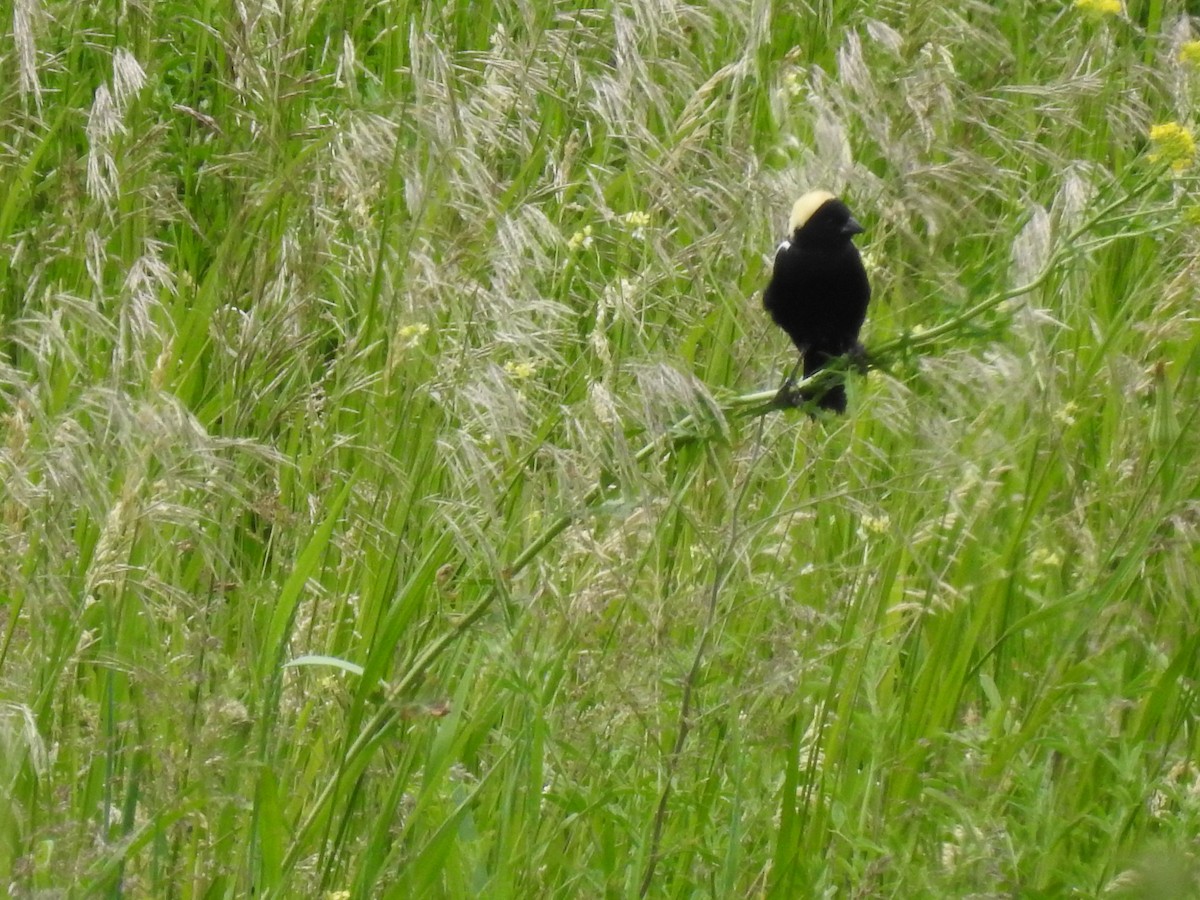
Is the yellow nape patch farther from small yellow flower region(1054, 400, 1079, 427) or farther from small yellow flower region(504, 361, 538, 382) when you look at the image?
small yellow flower region(504, 361, 538, 382)

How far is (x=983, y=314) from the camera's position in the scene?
6.25ft

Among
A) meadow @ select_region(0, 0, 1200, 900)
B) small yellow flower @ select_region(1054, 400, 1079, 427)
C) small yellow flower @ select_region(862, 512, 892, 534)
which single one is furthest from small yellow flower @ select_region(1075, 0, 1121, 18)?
small yellow flower @ select_region(862, 512, 892, 534)

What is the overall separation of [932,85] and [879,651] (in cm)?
88

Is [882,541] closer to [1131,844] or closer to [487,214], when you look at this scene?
[1131,844]

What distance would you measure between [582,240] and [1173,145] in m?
1.12

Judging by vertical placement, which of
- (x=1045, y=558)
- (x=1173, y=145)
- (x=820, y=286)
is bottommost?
(x=1045, y=558)

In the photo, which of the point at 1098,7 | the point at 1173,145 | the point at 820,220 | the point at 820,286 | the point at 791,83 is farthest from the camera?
the point at 820,220

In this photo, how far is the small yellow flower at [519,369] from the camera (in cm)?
200

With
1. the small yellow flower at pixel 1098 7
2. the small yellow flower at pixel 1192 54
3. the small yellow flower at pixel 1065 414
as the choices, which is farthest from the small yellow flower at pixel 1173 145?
the small yellow flower at pixel 1065 414

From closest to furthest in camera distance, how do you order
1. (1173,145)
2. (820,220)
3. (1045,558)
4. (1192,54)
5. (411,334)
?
1. (1173,145)
2. (1192,54)
3. (411,334)
4. (1045,558)
5. (820,220)

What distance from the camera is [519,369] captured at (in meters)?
2.01

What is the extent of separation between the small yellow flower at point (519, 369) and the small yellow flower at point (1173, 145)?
2.73 feet

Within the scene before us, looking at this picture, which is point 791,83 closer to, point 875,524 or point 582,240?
point 582,240

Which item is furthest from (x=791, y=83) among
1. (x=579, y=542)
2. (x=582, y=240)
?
(x=579, y=542)
